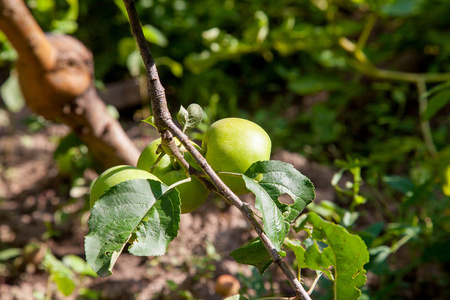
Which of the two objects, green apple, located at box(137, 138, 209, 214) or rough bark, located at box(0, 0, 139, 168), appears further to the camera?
rough bark, located at box(0, 0, 139, 168)

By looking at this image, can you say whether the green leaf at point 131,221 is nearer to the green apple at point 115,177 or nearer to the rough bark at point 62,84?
the green apple at point 115,177

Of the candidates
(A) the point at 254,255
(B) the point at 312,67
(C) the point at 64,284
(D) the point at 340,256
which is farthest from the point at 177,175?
(B) the point at 312,67

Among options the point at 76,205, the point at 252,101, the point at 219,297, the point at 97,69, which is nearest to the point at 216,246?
the point at 219,297

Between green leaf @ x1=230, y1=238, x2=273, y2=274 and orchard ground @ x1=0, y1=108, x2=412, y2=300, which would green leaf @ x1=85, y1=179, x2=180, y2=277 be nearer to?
green leaf @ x1=230, y1=238, x2=273, y2=274

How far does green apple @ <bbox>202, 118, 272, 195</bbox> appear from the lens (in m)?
0.74

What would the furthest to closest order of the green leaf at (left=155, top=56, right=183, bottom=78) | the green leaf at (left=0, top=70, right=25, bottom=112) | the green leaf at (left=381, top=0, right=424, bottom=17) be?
the green leaf at (left=155, top=56, right=183, bottom=78) < the green leaf at (left=381, top=0, right=424, bottom=17) < the green leaf at (left=0, top=70, right=25, bottom=112)

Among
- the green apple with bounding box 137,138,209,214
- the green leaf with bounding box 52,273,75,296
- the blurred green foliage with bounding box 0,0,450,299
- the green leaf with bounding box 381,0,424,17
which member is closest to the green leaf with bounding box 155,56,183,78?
the blurred green foliage with bounding box 0,0,450,299

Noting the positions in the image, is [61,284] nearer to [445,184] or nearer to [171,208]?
[171,208]

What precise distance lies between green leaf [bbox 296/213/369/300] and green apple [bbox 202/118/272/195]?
5.8 inches

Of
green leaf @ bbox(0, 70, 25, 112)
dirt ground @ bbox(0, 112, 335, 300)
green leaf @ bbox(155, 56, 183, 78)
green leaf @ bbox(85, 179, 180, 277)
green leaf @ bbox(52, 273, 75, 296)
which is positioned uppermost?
green leaf @ bbox(85, 179, 180, 277)

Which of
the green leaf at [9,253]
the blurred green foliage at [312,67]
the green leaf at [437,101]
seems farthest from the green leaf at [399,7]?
the green leaf at [9,253]

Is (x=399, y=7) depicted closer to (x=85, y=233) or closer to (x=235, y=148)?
(x=235, y=148)

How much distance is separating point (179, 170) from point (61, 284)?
2.67 feet

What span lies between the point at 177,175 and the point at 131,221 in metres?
0.16
